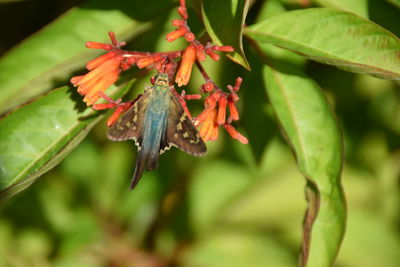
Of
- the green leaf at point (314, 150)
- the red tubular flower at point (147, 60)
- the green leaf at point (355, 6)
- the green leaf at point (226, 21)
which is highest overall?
the green leaf at point (226, 21)

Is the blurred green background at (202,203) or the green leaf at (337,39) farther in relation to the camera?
the blurred green background at (202,203)

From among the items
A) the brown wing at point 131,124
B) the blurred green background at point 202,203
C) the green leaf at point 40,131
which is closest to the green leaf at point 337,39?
the brown wing at point 131,124

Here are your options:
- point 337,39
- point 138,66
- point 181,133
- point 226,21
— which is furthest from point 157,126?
point 337,39

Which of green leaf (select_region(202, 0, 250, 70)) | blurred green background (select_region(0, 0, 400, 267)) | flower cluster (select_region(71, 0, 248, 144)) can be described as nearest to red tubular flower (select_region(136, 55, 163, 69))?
flower cluster (select_region(71, 0, 248, 144))

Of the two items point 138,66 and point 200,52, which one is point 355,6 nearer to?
point 200,52

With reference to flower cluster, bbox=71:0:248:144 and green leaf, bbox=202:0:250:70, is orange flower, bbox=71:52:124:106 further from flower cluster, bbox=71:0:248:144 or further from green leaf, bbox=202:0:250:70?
green leaf, bbox=202:0:250:70

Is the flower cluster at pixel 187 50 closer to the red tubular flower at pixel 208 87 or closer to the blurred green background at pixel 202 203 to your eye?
the red tubular flower at pixel 208 87
